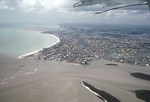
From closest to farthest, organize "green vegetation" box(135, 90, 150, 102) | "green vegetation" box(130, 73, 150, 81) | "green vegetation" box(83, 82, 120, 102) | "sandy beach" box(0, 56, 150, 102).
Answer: "green vegetation" box(83, 82, 120, 102) < "sandy beach" box(0, 56, 150, 102) < "green vegetation" box(135, 90, 150, 102) < "green vegetation" box(130, 73, 150, 81)

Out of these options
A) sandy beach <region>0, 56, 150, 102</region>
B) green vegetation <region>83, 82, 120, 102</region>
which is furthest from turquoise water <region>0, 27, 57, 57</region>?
green vegetation <region>83, 82, 120, 102</region>

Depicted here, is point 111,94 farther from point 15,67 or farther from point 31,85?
point 15,67

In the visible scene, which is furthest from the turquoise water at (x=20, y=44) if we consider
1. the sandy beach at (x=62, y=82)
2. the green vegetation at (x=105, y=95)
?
the green vegetation at (x=105, y=95)

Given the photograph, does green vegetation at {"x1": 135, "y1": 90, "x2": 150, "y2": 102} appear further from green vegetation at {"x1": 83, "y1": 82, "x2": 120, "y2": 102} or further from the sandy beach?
green vegetation at {"x1": 83, "y1": 82, "x2": 120, "y2": 102}

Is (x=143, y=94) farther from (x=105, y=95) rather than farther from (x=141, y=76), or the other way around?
(x=141, y=76)

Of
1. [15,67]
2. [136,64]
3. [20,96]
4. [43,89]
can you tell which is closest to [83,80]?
[43,89]

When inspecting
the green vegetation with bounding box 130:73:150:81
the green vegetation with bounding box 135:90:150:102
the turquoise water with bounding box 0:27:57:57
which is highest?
the turquoise water with bounding box 0:27:57:57

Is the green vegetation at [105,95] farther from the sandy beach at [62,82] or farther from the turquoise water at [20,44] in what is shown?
the turquoise water at [20,44]

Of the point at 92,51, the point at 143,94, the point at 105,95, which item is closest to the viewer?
the point at 105,95

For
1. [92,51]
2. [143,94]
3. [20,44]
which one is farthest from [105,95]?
[20,44]
